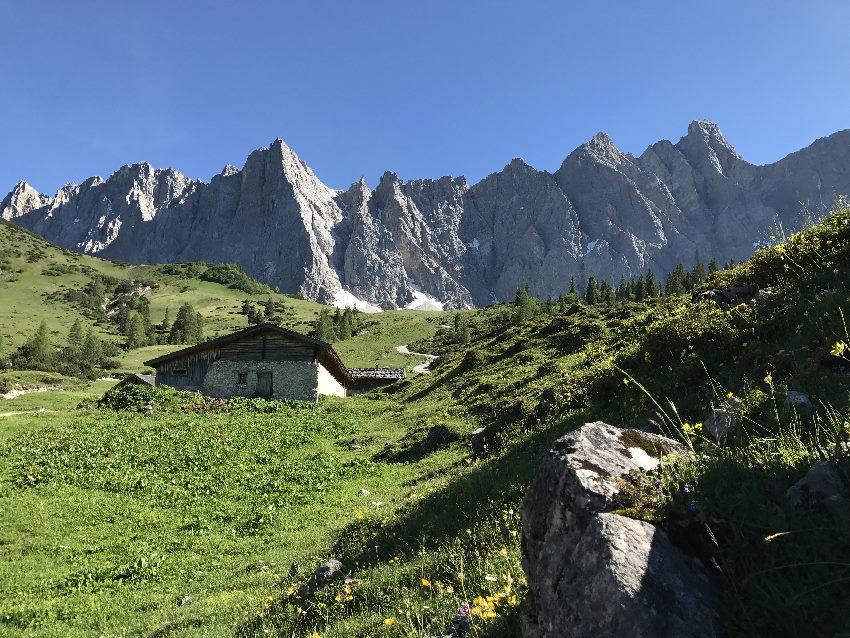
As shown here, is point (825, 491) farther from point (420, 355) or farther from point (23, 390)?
point (420, 355)

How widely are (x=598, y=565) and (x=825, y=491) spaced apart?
4.71 ft

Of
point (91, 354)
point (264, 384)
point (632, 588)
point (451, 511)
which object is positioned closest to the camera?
point (632, 588)

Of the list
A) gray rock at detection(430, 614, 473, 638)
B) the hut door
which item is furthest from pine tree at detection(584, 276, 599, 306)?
gray rock at detection(430, 614, 473, 638)

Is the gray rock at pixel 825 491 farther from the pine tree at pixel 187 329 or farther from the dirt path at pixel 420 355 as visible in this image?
the pine tree at pixel 187 329

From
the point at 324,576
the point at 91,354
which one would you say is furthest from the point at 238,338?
the point at 91,354

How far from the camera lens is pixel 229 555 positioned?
1133cm

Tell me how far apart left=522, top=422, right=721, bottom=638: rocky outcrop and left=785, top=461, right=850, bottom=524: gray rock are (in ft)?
2.49

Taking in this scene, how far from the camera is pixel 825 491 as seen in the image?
109 inches

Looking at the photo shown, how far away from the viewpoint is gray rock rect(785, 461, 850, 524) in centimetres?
266

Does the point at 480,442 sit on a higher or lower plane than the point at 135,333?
lower

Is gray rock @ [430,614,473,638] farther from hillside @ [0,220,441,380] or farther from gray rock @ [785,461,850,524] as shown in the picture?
hillside @ [0,220,441,380]

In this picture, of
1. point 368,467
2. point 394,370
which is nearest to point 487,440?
point 368,467

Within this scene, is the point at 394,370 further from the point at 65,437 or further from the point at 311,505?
the point at 311,505

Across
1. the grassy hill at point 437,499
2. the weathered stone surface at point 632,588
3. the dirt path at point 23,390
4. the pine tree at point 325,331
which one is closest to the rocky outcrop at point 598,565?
the weathered stone surface at point 632,588
